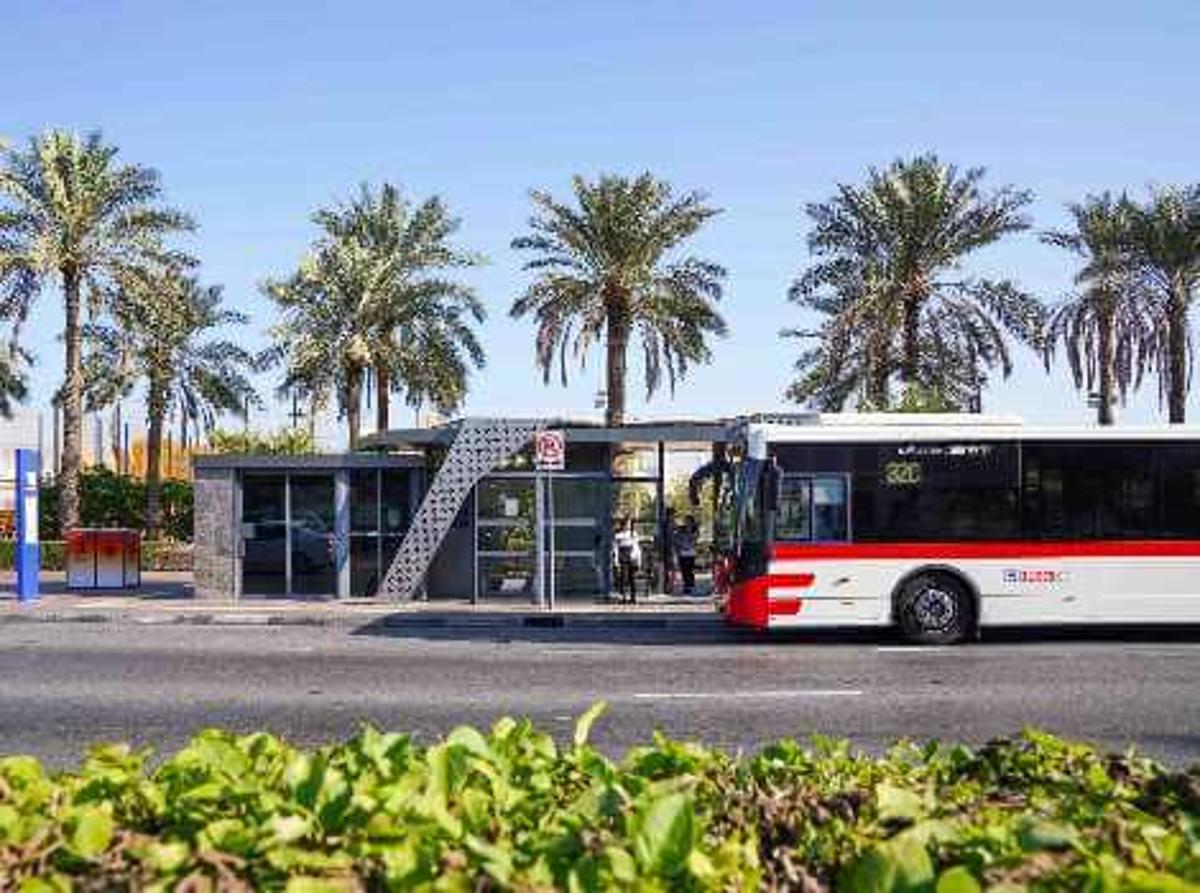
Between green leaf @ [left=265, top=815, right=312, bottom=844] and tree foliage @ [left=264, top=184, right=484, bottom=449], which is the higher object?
tree foliage @ [left=264, top=184, right=484, bottom=449]

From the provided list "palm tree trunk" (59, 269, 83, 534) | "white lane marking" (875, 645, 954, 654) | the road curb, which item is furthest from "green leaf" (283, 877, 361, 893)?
"palm tree trunk" (59, 269, 83, 534)

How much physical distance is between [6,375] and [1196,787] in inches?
1607

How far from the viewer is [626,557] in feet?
75.4

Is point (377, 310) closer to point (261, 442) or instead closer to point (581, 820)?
point (261, 442)

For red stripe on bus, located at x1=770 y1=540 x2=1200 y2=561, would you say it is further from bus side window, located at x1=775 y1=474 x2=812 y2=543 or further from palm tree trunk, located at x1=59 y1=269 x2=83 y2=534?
palm tree trunk, located at x1=59 y1=269 x2=83 y2=534

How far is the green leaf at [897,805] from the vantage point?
106 inches

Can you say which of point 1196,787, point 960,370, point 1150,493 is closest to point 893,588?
point 1150,493

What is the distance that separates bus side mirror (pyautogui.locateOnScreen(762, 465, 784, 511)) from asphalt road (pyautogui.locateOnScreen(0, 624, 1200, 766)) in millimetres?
1712

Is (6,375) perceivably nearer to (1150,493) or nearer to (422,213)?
(422,213)

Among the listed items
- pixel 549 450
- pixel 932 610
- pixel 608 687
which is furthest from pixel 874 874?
pixel 549 450

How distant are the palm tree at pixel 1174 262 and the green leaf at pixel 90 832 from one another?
34.4 m

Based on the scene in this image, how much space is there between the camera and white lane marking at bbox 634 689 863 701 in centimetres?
1208

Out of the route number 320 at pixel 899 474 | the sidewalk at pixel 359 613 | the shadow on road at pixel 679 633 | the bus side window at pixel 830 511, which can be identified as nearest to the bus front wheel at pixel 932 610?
the shadow on road at pixel 679 633

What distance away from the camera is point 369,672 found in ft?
46.2
